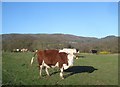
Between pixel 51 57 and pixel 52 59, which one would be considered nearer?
pixel 52 59

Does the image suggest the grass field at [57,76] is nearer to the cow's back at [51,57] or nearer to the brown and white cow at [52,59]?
the brown and white cow at [52,59]

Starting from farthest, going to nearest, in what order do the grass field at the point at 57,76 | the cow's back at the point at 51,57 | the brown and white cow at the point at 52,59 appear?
1. the cow's back at the point at 51,57
2. the brown and white cow at the point at 52,59
3. the grass field at the point at 57,76

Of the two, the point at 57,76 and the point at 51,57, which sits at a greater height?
the point at 51,57

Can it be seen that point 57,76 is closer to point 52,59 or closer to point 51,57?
point 52,59

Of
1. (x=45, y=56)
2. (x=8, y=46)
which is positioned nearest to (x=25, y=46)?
(x=8, y=46)

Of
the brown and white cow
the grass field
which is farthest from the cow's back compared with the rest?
the grass field

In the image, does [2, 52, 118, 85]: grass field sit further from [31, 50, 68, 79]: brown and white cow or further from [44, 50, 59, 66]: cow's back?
[44, 50, 59, 66]: cow's back

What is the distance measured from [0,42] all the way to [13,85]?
54.2 metres

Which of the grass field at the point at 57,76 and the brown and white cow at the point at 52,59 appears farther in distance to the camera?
the brown and white cow at the point at 52,59

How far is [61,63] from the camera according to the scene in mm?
14383

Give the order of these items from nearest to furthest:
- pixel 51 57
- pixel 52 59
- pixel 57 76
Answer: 1. pixel 57 76
2. pixel 52 59
3. pixel 51 57

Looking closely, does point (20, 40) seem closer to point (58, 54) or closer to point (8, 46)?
point (8, 46)

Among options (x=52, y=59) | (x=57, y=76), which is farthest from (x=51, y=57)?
(x=57, y=76)

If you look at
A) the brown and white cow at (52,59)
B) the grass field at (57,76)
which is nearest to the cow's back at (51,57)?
the brown and white cow at (52,59)
